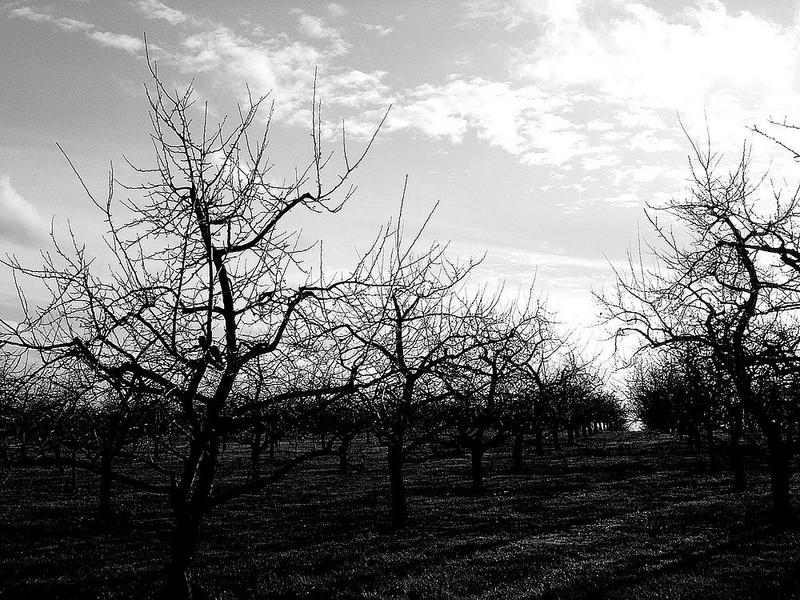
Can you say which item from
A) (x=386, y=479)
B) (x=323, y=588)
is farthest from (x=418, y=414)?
(x=386, y=479)

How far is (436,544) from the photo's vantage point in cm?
1218

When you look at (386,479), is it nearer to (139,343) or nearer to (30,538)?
(30,538)

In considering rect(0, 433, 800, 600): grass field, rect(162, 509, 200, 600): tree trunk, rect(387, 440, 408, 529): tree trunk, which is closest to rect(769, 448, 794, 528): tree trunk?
rect(0, 433, 800, 600): grass field

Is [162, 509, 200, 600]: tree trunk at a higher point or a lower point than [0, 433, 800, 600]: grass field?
higher

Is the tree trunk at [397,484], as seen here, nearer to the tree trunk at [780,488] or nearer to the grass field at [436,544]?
the grass field at [436,544]

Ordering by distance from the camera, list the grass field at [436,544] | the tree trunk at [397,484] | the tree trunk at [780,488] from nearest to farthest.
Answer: the grass field at [436,544], the tree trunk at [780,488], the tree trunk at [397,484]

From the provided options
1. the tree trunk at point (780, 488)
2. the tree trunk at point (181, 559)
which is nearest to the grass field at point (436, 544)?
the tree trunk at point (780, 488)

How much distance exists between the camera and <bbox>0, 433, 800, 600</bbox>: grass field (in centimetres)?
895

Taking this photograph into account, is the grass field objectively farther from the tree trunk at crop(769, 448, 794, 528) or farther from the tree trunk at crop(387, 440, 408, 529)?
the tree trunk at crop(769, 448, 794, 528)

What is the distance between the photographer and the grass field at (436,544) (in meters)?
8.95

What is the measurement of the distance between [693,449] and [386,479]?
905 inches

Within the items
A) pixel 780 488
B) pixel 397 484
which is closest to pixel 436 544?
pixel 397 484

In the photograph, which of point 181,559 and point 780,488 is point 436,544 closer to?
point 181,559

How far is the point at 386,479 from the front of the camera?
85.1ft
